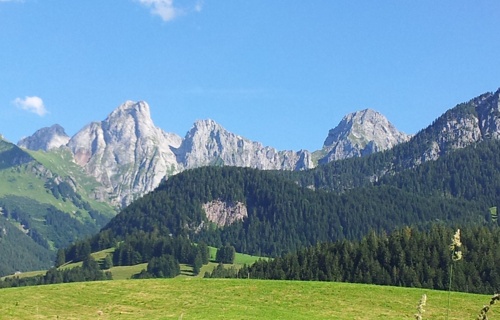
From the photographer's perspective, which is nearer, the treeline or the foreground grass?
the foreground grass

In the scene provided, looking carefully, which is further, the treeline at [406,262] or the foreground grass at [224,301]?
the treeline at [406,262]

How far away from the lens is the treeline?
467 ft

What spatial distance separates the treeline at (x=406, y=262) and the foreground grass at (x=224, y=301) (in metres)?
82.0

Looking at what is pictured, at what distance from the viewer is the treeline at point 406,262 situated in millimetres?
142375

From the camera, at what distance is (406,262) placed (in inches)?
6068

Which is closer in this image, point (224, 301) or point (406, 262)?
point (224, 301)

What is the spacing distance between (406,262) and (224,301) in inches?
4124

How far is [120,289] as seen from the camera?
64812mm

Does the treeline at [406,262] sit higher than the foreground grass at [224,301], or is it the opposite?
the treeline at [406,262]

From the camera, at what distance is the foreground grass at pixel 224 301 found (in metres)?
52.0

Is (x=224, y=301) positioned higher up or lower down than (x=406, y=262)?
lower down

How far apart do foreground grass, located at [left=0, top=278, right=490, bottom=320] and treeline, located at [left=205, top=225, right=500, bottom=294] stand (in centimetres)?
8196

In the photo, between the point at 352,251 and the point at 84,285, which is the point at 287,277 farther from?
the point at 84,285

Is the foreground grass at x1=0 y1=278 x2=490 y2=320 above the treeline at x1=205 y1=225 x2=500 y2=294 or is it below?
below
